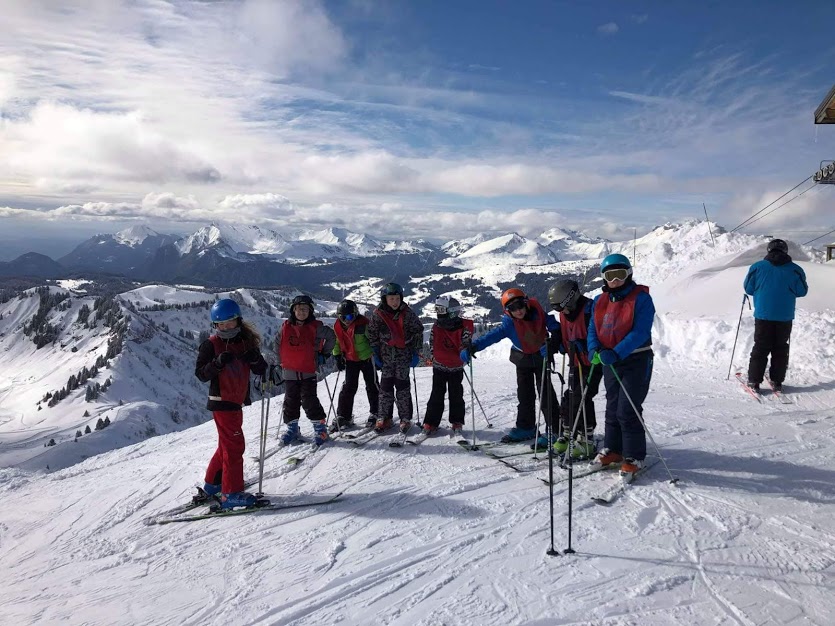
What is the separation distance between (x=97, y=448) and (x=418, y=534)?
99.0 metres

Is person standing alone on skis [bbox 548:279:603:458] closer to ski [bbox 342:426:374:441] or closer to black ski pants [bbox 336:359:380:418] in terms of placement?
ski [bbox 342:426:374:441]

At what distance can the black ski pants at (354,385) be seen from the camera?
8.28m

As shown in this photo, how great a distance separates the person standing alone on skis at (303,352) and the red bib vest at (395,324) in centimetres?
85

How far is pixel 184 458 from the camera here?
27.7 feet

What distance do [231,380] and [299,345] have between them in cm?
200

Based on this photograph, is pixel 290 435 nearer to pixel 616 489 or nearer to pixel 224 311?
pixel 224 311

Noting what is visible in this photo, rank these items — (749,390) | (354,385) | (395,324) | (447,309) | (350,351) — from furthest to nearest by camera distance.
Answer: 1. (749,390)
2. (354,385)
3. (350,351)
4. (395,324)
5. (447,309)

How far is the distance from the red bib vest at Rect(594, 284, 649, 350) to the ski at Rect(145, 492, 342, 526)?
364 centimetres

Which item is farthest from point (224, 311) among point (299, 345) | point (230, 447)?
point (299, 345)

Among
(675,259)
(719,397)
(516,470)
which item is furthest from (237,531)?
(675,259)

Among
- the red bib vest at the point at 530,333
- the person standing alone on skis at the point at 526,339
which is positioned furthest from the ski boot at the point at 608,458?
the red bib vest at the point at 530,333

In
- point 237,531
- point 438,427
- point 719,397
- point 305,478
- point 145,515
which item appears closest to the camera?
point 237,531

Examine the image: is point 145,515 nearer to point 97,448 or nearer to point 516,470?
point 516,470

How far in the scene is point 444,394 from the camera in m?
7.74
